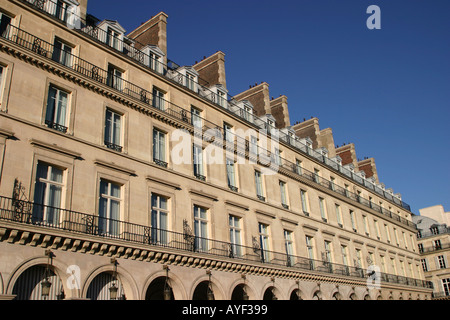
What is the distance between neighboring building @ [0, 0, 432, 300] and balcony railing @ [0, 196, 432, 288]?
0.06m

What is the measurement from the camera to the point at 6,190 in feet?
52.8

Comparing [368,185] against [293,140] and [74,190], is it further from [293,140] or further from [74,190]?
[74,190]

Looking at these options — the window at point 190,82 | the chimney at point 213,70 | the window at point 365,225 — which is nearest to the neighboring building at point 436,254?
the window at point 365,225

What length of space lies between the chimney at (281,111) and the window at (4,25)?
24.8 metres

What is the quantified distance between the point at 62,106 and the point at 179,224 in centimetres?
796

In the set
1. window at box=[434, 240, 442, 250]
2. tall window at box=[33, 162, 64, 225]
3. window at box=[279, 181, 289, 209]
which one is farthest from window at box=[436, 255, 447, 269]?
tall window at box=[33, 162, 64, 225]

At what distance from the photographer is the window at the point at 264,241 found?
27.4 meters

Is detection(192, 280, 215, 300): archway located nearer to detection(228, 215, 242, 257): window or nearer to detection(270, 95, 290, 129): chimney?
detection(228, 215, 242, 257): window

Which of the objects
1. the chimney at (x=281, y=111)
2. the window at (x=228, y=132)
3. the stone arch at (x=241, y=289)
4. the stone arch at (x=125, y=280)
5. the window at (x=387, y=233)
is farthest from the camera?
the window at (x=387, y=233)

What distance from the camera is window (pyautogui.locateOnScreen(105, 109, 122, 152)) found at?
69.0 ft

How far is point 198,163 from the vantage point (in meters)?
25.4

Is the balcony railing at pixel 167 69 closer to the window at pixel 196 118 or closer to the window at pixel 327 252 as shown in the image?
the window at pixel 196 118

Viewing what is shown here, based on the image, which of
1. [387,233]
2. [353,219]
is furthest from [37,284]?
[387,233]

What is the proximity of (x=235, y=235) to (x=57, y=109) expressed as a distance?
12368mm
